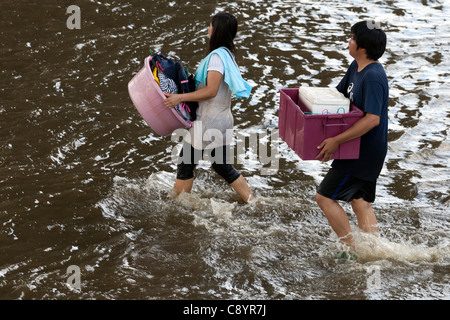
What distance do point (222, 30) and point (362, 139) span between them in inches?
55.7

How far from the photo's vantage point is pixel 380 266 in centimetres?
450

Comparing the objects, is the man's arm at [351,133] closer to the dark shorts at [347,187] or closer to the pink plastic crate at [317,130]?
the pink plastic crate at [317,130]

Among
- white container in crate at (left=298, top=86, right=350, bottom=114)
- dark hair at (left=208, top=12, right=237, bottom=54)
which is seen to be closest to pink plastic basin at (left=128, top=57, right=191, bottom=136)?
dark hair at (left=208, top=12, right=237, bottom=54)

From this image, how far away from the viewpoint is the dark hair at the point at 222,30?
16.1 ft

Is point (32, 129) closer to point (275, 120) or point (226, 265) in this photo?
point (275, 120)

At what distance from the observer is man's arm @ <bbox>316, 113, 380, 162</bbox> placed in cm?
412

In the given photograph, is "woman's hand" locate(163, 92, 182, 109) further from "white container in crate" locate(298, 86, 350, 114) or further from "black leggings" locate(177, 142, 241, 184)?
"white container in crate" locate(298, 86, 350, 114)

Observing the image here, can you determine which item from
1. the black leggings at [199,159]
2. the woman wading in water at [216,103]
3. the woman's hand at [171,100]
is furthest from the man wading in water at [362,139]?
the woman's hand at [171,100]

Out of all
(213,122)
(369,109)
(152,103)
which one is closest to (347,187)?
(369,109)

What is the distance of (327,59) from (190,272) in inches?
203

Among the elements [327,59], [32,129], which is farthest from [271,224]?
[327,59]

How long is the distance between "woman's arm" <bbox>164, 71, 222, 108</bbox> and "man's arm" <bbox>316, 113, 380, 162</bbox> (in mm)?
1074

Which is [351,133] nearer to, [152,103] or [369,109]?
[369,109]

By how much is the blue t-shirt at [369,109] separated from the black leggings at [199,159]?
3.79ft
